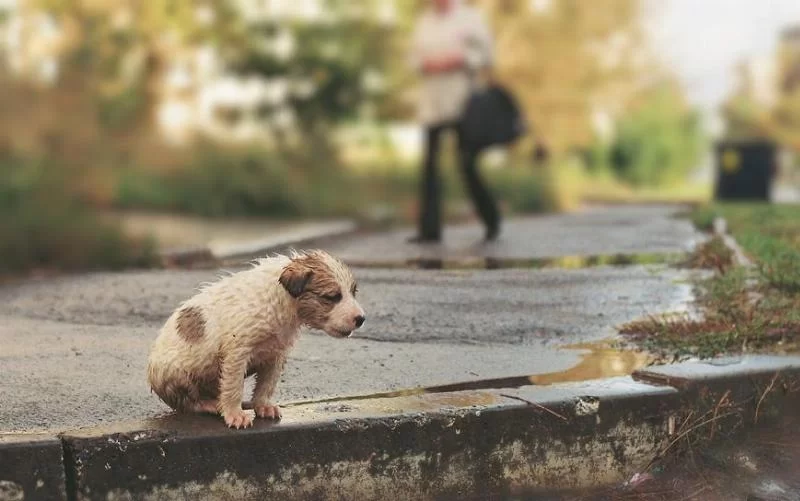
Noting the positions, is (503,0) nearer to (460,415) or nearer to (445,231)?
(445,231)

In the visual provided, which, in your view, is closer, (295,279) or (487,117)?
(295,279)

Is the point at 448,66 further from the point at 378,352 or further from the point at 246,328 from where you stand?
the point at 246,328

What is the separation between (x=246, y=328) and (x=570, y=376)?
60.6 inches

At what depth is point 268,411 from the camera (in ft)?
10.8

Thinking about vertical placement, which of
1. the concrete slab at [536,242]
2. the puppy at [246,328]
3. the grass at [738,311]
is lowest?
the concrete slab at [536,242]

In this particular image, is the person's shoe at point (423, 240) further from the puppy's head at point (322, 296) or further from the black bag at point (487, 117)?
the puppy's head at point (322, 296)

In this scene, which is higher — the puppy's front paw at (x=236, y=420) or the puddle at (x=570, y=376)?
the puppy's front paw at (x=236, y=420)

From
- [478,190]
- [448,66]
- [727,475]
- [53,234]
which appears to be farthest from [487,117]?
[727,475]

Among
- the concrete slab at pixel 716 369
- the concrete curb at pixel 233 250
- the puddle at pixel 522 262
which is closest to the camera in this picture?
the concrete slab at pixel 716 369

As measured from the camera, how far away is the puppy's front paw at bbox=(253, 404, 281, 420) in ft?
10.8

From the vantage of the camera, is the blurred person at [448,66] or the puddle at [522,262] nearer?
the puddle at [522,262]

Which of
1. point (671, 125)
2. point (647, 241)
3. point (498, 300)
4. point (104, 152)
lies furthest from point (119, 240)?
point (671, 125)

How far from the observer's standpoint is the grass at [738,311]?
4.43m

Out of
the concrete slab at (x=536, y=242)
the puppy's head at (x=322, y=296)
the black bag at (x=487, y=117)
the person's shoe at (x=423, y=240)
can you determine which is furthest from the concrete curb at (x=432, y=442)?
the person's shoe at (x=423, y=240)
